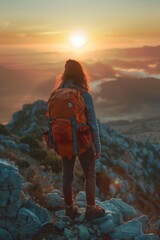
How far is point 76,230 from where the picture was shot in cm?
797

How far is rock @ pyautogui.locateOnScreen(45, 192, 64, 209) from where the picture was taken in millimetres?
9094

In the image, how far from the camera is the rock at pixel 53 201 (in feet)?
29.8

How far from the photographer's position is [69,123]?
7230mm

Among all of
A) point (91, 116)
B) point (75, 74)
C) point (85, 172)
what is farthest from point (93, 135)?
point (75, 74)

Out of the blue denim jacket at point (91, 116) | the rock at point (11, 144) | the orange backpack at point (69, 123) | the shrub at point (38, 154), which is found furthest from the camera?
the rock at point (11, 144)

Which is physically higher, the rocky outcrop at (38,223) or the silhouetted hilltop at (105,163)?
the silhouetted hilltop at (105,163)

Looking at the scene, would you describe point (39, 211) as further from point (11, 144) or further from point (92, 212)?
point (11, 144)

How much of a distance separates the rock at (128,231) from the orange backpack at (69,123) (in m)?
→ 2.00

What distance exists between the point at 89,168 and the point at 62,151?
77 cm

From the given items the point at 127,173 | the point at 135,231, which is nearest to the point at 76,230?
the point at 135,231

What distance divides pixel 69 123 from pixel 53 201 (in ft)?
8.82

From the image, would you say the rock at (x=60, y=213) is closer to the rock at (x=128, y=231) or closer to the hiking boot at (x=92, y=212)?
the hiking boot at (x=92, y=212)

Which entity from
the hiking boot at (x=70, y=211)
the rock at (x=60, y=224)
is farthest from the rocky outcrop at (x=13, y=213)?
the hiking boot at (x=70, y=211)

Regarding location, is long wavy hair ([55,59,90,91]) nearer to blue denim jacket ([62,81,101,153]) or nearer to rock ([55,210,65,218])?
blue denim jacket ([62,81,101,153])
